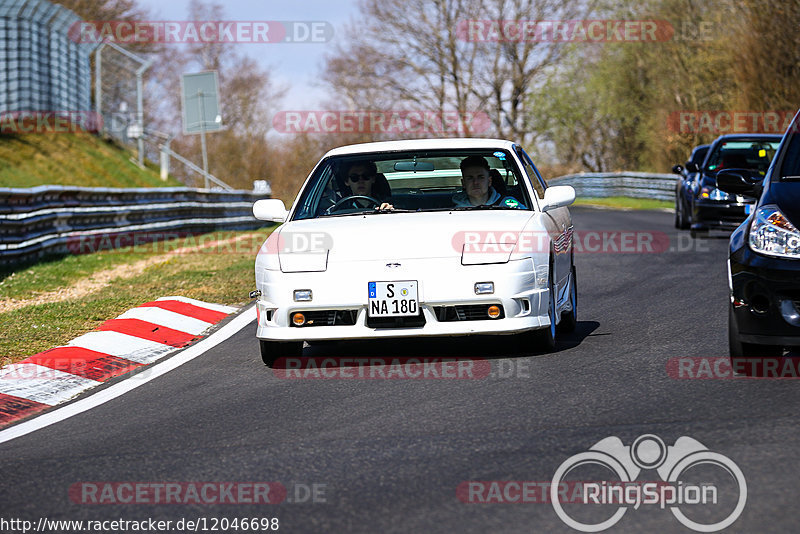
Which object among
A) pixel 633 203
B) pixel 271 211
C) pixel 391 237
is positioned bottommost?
pixel 633 203

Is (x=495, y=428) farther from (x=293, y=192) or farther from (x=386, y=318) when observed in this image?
(x=293, y=192)

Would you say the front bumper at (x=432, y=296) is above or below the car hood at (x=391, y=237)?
below

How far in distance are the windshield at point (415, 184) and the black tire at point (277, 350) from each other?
1017mm

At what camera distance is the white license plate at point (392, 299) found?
6.56 metres

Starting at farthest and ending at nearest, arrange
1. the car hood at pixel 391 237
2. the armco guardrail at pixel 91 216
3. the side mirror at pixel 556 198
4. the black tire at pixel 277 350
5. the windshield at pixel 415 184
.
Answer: the armco guardrail at pixel 91 216 → the windshield at pixel 415 184 → the side mirror at pixel 556 198 → the black tire at pixel 277 350 → the car hood at pixel 391 237

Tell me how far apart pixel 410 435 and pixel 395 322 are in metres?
1.68

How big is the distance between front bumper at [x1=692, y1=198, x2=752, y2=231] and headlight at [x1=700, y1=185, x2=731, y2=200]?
0.07 meters

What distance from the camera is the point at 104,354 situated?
312 inches

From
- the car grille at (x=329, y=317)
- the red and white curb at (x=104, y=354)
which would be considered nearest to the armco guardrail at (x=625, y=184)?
the red and white curb at (x=104, y=354)

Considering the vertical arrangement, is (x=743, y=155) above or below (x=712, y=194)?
above

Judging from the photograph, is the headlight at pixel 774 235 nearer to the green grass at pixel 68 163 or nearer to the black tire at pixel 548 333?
the black tire at pixel 548 333

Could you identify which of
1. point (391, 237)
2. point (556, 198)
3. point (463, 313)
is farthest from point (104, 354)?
point (556, 198)

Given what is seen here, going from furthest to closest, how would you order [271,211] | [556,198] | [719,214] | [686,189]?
1. [686,189]
2. [719,214]
3. [271,211]
4. [556,198]

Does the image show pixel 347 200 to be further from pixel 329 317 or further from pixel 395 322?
pixel 395 322
